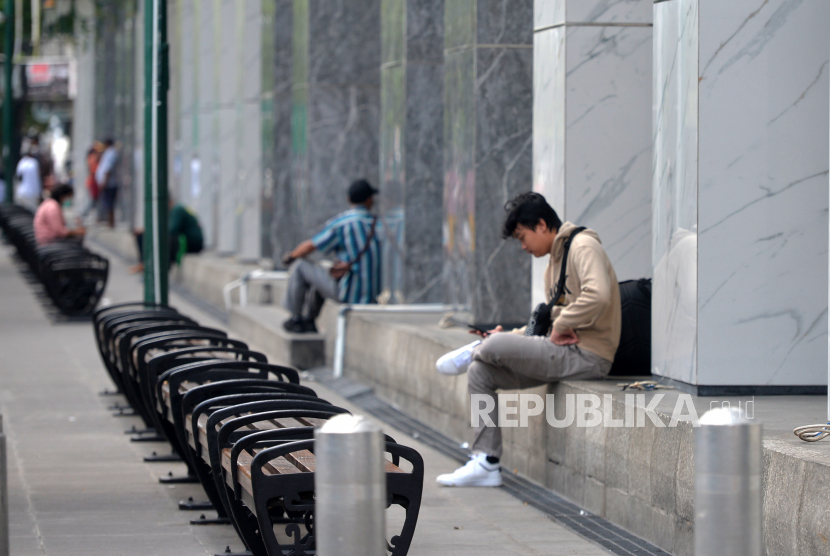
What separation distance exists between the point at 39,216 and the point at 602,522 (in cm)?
1339

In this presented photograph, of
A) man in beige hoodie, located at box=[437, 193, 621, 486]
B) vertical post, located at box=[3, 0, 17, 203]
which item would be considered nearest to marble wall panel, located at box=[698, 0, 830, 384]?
man in beige hoodie, located at box=[437, 193, 621, 486]

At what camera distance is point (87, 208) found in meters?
35.8

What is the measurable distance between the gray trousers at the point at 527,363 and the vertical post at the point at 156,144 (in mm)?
4300

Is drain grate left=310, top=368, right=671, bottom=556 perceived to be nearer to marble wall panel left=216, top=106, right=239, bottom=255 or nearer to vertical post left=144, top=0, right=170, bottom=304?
vertical post left=144, top=0, right=170, bottom=304

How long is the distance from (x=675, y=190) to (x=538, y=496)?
5.48 feet

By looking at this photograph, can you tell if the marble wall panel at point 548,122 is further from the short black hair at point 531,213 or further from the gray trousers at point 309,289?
the gray trousers at point 309,289

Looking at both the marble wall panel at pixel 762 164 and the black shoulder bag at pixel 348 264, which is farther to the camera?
the black shoulder bag at pixel 348 264

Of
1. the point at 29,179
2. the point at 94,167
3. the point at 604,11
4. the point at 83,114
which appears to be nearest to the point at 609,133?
the point at 604,11

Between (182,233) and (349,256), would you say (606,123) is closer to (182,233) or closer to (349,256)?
(349,256)

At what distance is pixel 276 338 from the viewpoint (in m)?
11.8

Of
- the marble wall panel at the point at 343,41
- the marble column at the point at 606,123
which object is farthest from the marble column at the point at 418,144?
the marble column at the point at 606,123

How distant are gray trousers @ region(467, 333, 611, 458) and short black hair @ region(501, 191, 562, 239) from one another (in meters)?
0.56

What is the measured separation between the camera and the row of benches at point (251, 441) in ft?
15.1

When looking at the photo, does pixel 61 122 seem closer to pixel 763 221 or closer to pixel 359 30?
pixel 359 30
